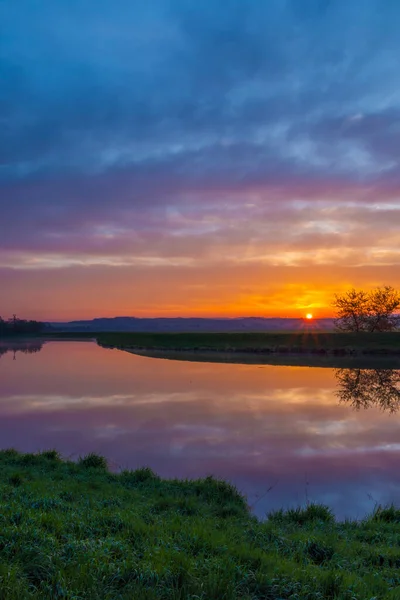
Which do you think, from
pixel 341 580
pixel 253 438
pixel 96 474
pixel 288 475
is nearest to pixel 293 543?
pixel 341 580

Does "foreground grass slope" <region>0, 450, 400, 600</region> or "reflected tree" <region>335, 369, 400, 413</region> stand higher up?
"foreground grass slope" <region>0, 450, 400, 600</region>

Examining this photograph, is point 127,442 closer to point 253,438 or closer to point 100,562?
point 253,438

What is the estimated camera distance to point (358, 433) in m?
18.3

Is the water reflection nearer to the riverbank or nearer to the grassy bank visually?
the riverbank

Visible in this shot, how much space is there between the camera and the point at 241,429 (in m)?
18.5

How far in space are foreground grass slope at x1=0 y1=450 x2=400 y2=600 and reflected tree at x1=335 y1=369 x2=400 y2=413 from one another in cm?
1622

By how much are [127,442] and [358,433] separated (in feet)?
29.7

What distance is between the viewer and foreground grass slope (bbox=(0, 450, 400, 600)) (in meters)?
5.46

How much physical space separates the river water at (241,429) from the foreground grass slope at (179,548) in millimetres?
1876

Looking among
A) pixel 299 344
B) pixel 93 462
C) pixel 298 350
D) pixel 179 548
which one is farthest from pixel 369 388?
pixel 299 344

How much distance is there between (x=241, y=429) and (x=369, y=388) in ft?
49.8

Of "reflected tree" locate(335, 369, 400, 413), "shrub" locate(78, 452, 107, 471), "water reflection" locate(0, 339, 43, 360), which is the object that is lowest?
"water reflection" locate(0, 339, 43, 360)

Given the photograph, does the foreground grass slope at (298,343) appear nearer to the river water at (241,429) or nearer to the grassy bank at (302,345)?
the grassy bank at (302,345)

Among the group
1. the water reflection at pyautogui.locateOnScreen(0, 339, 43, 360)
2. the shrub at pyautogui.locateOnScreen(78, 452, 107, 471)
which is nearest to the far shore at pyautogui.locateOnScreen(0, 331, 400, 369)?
the water reflection at pyautogui.locateOnScreen(0, 339, 43, 360)
